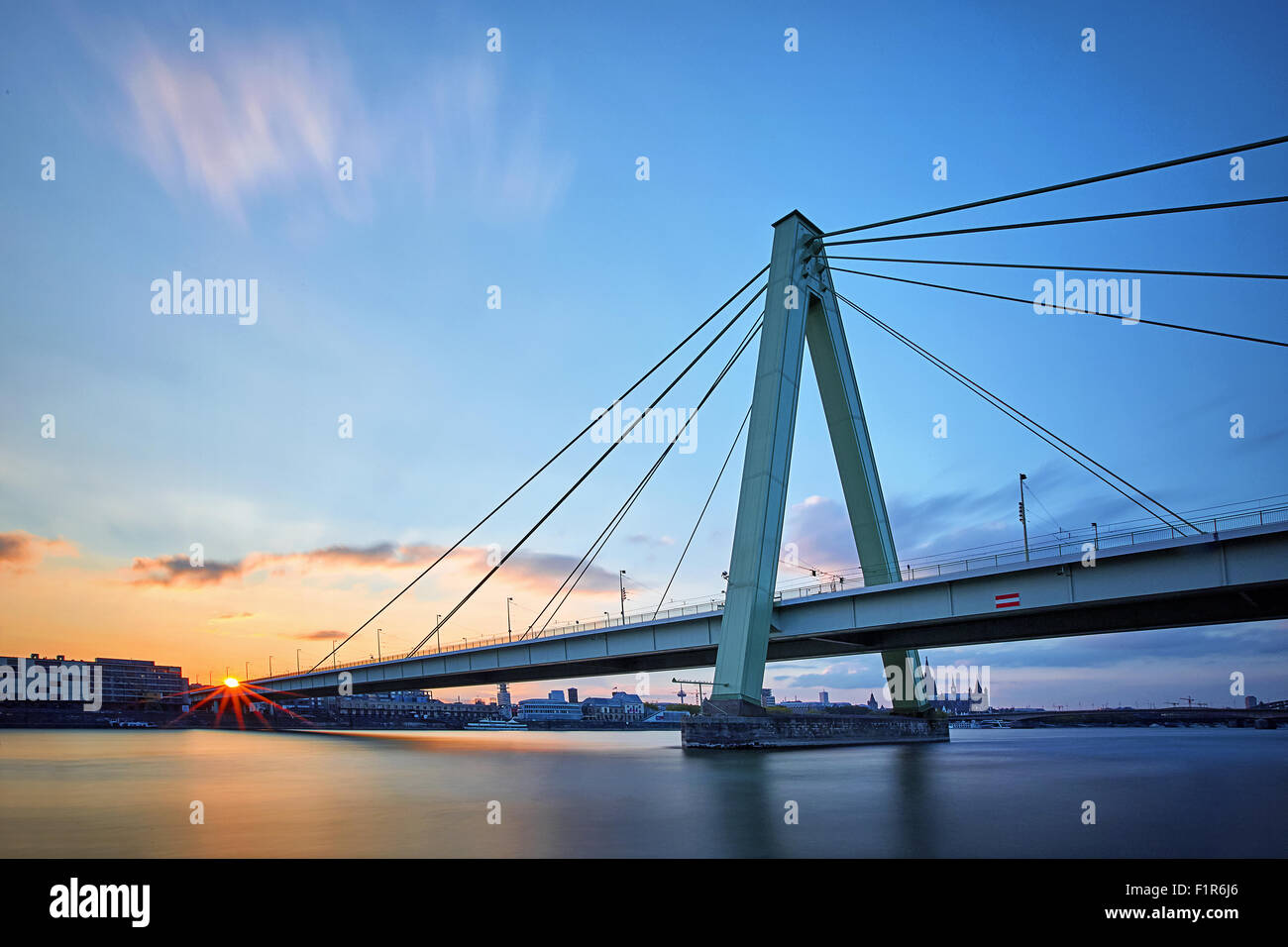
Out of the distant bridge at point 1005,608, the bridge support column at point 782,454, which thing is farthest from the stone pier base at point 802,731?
the distant bridge at point 1005,608

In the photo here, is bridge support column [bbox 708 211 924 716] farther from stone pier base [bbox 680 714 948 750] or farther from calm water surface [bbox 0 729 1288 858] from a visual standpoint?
calm water surface [bbox 0 729 1288 858]

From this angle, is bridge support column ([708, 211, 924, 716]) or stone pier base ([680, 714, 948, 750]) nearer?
stone pier base ([680, 714, 948, 750])

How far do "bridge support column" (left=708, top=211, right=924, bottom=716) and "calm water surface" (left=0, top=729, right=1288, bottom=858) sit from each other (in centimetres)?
733

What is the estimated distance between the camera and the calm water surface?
12148mm

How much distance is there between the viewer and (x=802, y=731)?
43.1 meters

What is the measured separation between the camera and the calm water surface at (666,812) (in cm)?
1215

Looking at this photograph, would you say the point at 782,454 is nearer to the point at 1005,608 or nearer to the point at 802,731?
the point at 1005,608

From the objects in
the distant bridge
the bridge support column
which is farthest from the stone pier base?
the distant bridge

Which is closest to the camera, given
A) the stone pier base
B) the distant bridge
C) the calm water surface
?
the calm water surface

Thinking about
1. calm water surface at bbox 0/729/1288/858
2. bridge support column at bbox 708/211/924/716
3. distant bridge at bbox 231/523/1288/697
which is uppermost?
bridge support column at bbox 708/211/924/716

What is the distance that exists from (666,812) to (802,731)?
29.0 m
